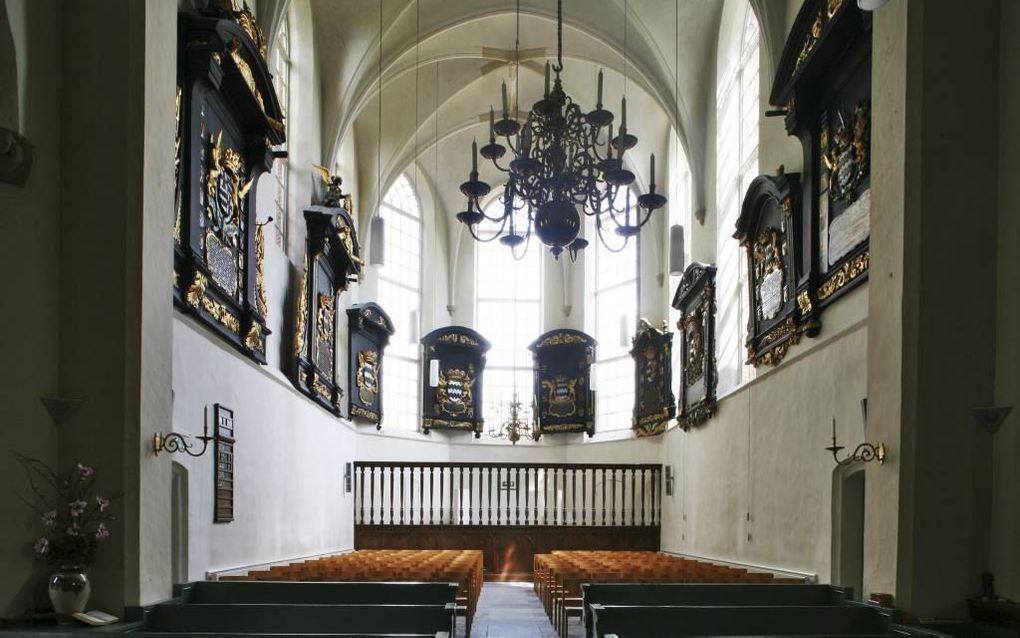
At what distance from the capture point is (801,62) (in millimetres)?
9219

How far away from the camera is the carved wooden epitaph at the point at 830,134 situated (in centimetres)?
838

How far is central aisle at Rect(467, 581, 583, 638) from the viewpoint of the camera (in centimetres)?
1051

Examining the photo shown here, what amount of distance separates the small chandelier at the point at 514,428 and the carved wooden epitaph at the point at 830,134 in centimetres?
1321

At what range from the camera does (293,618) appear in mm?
6391

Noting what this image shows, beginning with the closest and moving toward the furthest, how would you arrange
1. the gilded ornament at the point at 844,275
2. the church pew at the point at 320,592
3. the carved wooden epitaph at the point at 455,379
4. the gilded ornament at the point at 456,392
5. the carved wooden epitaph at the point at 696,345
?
the church pew at the point at 320,592
the gilded ornament at the point at 844,275
the carved wooden epitaph at the point at 696,345
the carved wooden epitaph at the point at 455,379
the gilded ornament at the point at 456,392

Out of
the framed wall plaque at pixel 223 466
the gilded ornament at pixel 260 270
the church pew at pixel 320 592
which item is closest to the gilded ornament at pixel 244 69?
the gilded ornament at pixel 260 270

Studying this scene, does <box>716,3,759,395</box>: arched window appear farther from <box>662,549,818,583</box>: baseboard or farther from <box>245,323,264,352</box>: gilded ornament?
<box>245,323,264,352</box>: gilded ornament

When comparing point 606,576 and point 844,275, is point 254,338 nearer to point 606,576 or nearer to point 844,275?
point 606,576

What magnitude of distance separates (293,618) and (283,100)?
348 inches

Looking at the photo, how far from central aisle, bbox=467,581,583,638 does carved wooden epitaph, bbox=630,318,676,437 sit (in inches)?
156

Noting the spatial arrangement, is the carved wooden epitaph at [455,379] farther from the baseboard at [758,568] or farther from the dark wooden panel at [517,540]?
the baseboard at [758,568]

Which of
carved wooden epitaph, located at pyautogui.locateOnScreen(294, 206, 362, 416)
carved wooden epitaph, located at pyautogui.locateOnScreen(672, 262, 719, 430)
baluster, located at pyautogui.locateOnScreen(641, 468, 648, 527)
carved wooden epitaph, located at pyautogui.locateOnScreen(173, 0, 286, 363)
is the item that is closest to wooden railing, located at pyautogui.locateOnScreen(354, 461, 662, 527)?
baluster, located at pyautogui.locateOnScreen(641, 468, 648, 527)

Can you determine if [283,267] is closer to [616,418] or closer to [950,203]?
[950,203]

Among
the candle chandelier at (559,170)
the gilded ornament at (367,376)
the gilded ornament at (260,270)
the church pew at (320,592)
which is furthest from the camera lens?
the gilded ornament at (367,376)
